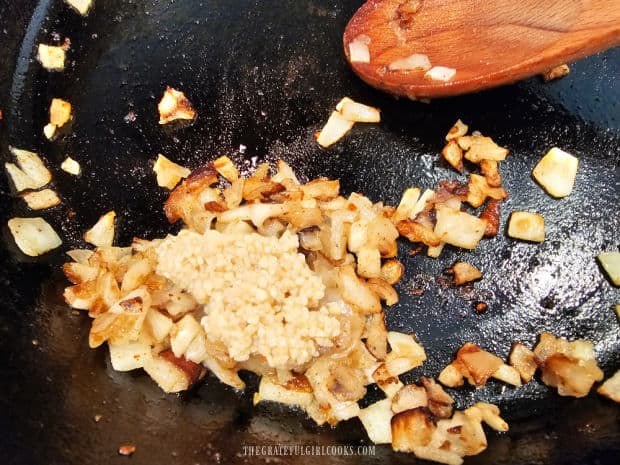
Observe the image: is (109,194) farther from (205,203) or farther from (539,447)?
(539,447)

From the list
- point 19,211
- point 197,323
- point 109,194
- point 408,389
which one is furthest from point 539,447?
point 19,211

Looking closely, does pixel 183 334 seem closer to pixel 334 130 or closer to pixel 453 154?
pixel 334 130

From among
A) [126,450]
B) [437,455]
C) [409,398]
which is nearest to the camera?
[126,450]

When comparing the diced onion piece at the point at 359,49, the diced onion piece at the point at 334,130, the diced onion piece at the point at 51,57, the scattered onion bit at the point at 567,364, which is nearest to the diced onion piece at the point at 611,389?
the scattered onion bit at the point at 567,364

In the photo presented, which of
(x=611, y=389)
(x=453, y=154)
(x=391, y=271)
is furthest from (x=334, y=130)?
(x=611, y=389)

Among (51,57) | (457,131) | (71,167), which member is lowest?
(457,131)

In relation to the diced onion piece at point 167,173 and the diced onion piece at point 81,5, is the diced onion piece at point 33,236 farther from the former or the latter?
the diced onion piece at point 81,5
